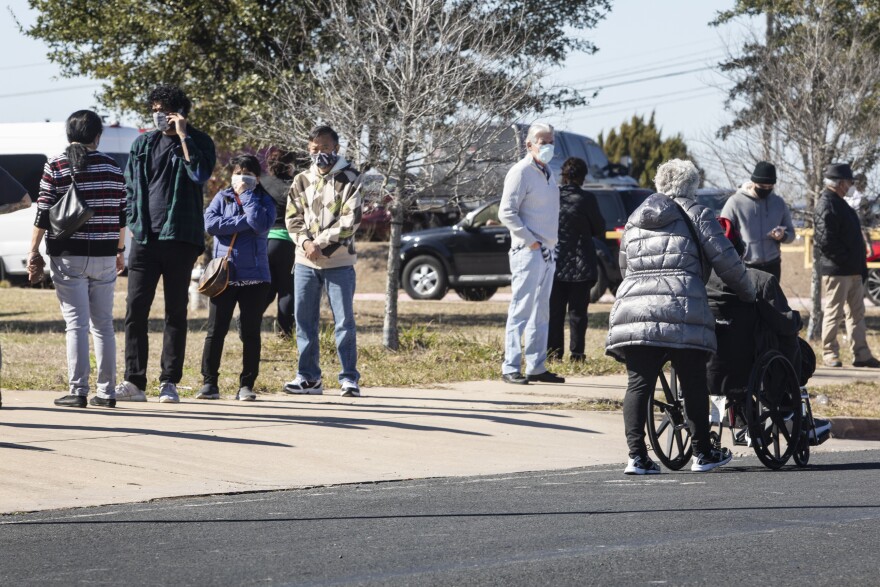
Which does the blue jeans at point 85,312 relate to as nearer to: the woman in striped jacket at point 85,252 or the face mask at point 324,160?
the woman in striped jacket at point 85,252

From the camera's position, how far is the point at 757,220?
13445 mm

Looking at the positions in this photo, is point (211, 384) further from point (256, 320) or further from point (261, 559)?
point (261, 559)

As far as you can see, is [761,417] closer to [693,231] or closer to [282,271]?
[693,231]

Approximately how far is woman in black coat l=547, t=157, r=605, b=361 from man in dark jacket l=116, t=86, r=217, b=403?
4.23 m

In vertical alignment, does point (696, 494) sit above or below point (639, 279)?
below

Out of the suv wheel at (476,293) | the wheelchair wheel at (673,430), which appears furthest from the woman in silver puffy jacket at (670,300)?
the suv wheel at (476,293)

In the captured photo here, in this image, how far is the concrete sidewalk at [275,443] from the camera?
750 cm

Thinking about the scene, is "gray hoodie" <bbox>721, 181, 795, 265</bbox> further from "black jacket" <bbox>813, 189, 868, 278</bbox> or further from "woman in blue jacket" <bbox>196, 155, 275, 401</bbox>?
"woman in blue jacket" <bbox>196, 155, 275, 401</bbox>

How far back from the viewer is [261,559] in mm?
5645

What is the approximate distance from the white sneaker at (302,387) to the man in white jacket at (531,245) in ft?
6.03

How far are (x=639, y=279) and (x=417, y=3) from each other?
7.09m

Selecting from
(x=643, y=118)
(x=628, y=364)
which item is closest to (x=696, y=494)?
(x=628, y=364)

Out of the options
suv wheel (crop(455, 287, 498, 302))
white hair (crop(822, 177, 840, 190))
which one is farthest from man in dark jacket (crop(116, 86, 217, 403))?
suv wheel (crop(455, 287, 498, 302))

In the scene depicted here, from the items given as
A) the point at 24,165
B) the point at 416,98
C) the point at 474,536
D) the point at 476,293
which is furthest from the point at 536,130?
the point at 24,165
